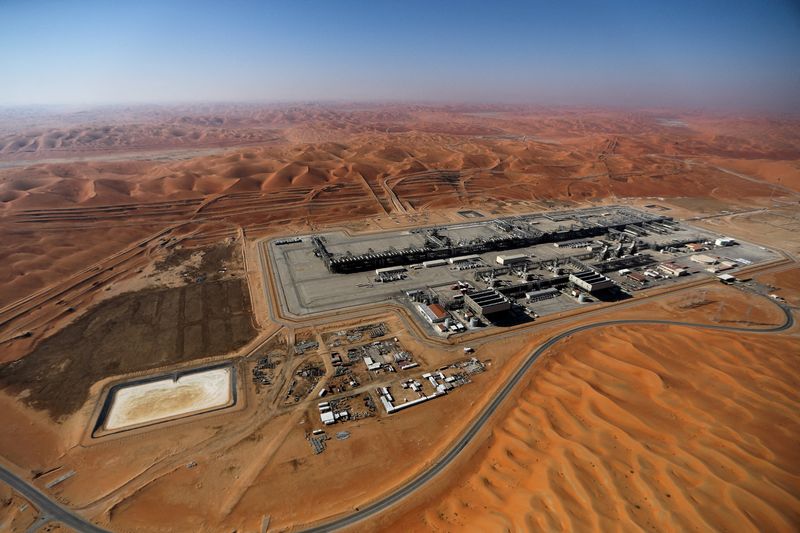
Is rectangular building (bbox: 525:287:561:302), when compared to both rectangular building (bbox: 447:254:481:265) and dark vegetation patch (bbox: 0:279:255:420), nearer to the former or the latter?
rectangular building (bbox: 447:254:481:265)

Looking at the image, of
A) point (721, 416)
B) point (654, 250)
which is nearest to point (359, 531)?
point (721, 416)

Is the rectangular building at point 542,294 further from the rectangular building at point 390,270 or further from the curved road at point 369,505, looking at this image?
the rectangular building at point 390,270

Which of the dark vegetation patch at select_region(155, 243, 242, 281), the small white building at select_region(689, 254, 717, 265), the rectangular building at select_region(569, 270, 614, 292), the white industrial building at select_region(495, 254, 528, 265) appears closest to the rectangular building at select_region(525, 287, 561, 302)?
the rectangular building at select_region(569, 270, 614, 292)

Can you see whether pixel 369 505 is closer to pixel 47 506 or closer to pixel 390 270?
pixel 47 506

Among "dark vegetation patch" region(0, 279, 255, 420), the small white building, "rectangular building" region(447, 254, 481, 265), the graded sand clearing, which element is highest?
"rectangular building" region(447, 254, 481, 265)

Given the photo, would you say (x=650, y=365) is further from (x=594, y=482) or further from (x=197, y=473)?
(x=197, y=473)
